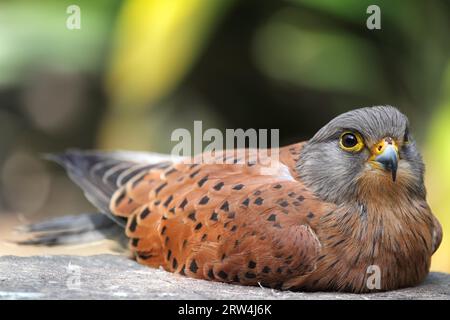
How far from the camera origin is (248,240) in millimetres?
4109

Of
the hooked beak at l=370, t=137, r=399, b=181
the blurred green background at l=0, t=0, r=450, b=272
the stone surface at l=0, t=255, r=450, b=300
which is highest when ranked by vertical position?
the blurred green background at l=0, t=0, r=450, b=272

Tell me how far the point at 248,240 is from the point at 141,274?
0.79 m

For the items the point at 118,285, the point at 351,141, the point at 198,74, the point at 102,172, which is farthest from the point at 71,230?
the point at 198,74

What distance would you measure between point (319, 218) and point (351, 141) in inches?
20.3

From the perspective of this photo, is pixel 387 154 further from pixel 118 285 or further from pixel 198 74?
pixel 198 74

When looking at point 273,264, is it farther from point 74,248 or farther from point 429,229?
point 74,248

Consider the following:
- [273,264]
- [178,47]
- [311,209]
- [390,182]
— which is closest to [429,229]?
[390,182]

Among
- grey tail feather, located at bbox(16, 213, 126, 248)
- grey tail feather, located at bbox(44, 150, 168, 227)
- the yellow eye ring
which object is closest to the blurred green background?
grey tail feather, located at bbox(44, 150, 168, 227)

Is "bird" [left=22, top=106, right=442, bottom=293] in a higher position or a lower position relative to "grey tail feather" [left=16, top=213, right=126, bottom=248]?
higher

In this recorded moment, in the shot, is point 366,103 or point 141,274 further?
point 366,103

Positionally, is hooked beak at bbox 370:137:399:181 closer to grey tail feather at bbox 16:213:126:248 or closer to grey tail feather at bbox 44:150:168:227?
grey tail feather at bbox 44:150:168:227

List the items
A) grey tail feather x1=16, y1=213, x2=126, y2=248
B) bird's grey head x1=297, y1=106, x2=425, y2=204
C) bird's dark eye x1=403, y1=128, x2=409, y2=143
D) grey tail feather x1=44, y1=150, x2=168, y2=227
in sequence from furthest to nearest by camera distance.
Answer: grey tail feather x1=16, y1=213, x2=126, y2=248 < grey tail feather x1=44, y1=150, x2=168, y2=227 < bird's dark eye x1=403, y1=128, x2=409, y2=143 < bird's grey head x1=297, y1=106, x2=425, y2=204

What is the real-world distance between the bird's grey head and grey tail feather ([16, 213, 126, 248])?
198 centimetres

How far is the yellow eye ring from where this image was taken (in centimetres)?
421
